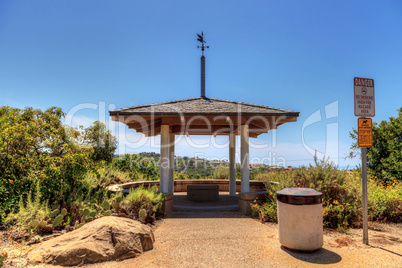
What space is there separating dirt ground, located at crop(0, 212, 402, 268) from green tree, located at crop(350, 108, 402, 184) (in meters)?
5.67

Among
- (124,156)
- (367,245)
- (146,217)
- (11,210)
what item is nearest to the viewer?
(367,245)

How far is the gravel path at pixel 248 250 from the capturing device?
161 inches

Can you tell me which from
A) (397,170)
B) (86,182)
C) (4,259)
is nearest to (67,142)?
(86,182)

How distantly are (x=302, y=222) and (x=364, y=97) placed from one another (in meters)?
3.06

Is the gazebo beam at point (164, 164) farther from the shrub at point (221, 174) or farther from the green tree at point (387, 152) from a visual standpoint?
the green tree at point (387, 152)

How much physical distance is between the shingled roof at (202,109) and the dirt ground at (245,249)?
3.44 metres

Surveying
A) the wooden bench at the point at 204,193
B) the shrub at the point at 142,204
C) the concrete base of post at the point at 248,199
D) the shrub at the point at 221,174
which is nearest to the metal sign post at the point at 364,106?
the concrete base of post at the point at 248,199

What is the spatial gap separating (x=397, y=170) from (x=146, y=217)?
1080 centimetres

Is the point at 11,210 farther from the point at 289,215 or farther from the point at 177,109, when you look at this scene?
the point at 289,215

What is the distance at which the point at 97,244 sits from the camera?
4285 mm

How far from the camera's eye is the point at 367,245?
4.96 metres

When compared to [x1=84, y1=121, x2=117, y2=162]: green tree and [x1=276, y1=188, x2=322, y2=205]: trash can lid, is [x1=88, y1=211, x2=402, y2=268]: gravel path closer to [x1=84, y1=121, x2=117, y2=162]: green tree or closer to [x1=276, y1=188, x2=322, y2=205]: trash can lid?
[x1=276, y1=188, x2=322, y2=205]: trash can lid

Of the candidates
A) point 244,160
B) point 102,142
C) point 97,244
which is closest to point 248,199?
point 244,160

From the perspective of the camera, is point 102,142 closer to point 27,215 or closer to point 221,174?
point 221,174
